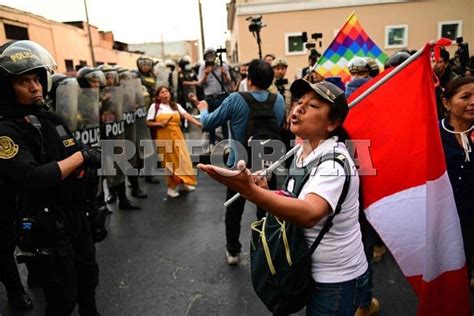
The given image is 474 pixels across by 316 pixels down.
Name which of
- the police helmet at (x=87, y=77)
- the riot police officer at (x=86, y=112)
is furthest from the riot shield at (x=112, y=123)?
the police helmet at (x=87, y=77)

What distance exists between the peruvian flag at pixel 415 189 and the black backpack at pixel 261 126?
1036mm

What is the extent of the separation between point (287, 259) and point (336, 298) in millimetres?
289

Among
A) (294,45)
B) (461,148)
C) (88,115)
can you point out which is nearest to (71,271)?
(88,115)

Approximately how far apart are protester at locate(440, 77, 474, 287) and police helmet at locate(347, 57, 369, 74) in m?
1.94

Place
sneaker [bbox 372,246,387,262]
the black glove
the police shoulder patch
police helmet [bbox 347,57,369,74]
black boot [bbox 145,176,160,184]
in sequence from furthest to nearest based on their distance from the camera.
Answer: black boot [bbox 145,176,160,184] < police helmet [bbox 347,57,369,74] < sneaker [bbox 372,246,387,262] < the black glove < the police shoulder patch

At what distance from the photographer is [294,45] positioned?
802 inches

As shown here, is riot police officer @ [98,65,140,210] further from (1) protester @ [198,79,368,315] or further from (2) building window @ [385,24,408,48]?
(2) building window @ [385,24,408,48]

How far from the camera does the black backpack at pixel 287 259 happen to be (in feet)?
5.02

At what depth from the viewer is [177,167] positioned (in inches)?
216

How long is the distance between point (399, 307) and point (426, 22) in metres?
21.0

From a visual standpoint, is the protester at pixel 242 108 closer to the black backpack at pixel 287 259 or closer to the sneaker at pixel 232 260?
the sneaker at pixel 232 260

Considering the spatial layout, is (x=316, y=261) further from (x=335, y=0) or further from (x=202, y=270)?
(x=335, y=0)

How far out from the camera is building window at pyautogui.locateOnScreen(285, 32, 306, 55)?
66.3 ft

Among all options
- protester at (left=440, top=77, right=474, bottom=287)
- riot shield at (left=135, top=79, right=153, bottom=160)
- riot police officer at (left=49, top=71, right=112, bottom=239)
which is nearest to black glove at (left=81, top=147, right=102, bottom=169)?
riot police officer at (left=49, top=71, right=112, bottom=239)
